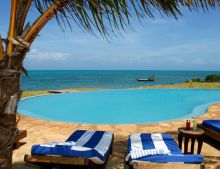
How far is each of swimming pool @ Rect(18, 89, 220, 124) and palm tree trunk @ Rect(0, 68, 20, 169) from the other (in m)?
9.40

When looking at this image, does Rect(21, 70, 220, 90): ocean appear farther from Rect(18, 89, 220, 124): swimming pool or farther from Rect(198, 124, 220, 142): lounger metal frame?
Rect(198, 124, 220, 142): lounger metal frame

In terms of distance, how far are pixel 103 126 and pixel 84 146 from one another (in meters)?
4.13

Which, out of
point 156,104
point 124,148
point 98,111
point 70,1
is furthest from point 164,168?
point 156,104

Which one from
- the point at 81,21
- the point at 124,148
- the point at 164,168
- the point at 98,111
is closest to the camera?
the point at 81,21

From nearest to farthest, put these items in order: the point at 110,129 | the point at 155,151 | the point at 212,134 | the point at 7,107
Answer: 1. the point at 7,107
2. the point at 155,151
3. the point at 212,134
4. the point at 110,129

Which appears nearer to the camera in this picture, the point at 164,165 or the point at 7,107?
the point at 7,107

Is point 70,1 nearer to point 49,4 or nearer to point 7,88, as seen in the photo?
point 49,4

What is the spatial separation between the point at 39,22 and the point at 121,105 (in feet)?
50.3

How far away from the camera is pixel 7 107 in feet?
9.52

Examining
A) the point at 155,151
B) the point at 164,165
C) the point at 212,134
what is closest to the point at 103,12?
the point at 164,165

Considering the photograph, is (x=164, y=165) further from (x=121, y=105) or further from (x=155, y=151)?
(x=121, y=105)

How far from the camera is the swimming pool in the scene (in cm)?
1448

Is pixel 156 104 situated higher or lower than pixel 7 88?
lower

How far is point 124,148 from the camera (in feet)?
24.1
